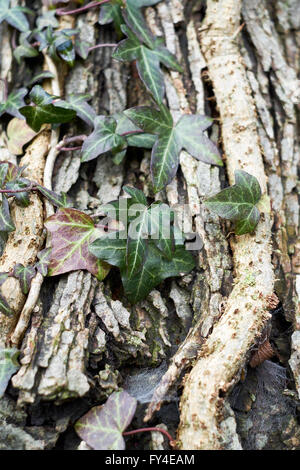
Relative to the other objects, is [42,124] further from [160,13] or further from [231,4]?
[231,4]

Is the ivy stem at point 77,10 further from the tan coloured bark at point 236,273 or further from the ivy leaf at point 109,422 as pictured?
the ivy leaf at point 109,422

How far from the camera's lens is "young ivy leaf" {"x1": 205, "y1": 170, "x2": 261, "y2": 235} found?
1494 mm

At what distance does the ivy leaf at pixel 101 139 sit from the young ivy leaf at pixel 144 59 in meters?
0.25

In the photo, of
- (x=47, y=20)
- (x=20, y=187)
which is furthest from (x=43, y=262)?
(x=47, y=20)

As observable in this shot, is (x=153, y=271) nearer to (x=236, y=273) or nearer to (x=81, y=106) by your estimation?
(x=236, y=273)

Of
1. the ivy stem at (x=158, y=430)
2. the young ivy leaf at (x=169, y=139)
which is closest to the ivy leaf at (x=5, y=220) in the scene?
the young ivy leaf at (x=169, y=139)

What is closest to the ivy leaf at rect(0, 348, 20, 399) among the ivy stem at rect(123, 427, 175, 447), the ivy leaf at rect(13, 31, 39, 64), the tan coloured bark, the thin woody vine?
the thin woody vine

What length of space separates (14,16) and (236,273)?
5.66 feet

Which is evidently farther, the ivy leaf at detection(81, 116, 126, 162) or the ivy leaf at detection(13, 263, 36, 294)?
the ivy leaf at detection(81, 116, 126, 162)

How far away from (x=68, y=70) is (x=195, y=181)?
0.95m

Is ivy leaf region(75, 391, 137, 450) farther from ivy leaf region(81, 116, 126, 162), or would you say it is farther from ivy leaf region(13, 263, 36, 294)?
ivy leaf region(81, 116, 126, 162)

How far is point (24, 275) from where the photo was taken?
1.44 metres

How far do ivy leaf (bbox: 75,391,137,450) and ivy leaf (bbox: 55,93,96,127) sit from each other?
1197 millimetres
